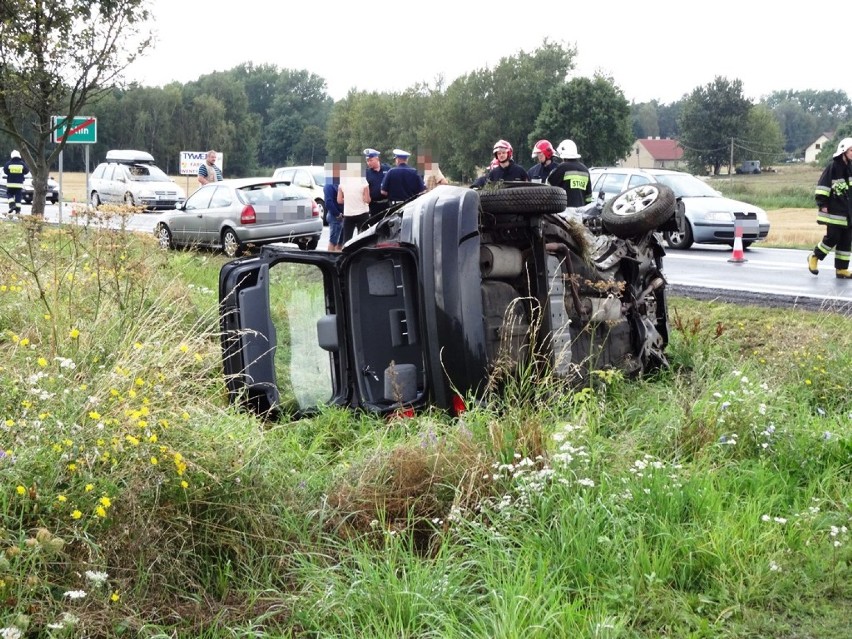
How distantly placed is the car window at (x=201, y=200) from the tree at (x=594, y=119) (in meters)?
39.9

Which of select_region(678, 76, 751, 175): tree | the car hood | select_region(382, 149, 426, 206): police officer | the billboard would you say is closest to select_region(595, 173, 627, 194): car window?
the car hood

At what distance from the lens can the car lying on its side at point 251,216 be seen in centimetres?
1641

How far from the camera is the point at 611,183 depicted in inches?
757

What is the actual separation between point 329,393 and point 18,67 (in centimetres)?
1016

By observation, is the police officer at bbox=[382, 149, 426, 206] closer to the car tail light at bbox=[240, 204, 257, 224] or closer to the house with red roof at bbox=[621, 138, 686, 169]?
the car tail light at bbox=[240, 204, 257, 224]

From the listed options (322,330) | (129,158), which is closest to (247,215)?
(322,330)

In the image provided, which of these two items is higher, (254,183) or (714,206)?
(254,183)

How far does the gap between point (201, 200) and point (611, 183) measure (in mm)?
7712

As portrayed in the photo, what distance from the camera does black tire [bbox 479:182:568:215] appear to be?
546 cm

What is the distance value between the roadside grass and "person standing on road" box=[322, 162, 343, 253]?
7.88 m

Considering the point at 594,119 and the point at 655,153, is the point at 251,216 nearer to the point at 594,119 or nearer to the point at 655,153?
the point at 594,119

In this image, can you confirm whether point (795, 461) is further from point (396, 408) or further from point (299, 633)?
point (299, 633)

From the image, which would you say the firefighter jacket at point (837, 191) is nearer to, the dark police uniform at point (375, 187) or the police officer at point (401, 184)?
the police officer at point (401, 184)

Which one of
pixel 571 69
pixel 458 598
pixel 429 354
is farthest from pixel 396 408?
pixel 571 69
